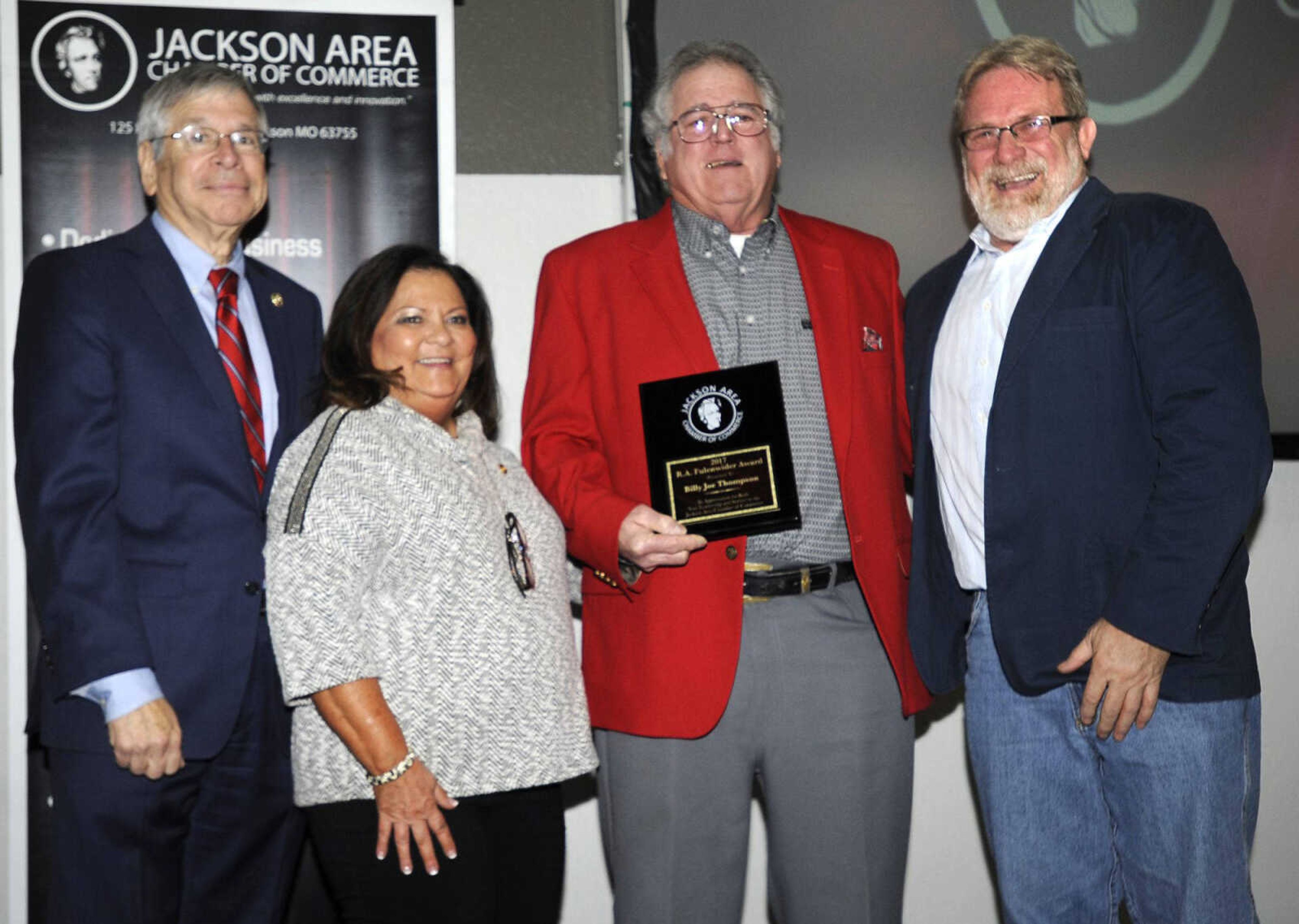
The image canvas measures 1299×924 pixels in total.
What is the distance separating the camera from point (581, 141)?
3.20 metres

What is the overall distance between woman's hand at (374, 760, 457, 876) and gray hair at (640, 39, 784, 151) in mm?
1437

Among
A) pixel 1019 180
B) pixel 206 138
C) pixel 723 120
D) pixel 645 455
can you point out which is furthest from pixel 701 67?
pixel 206 138

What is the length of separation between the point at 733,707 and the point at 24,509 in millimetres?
1422

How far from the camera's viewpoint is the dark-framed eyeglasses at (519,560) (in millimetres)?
2180

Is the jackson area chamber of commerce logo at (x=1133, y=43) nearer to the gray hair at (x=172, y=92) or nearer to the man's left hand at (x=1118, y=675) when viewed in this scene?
the man's left hand at (x=1118, y=675)

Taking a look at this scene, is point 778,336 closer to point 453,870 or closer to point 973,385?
point 973,385

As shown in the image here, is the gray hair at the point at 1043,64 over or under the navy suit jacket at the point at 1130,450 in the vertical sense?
over

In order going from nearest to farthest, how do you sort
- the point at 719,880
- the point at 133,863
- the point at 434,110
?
the point at 133,863 < the point at 719,880 < the point at 434,110

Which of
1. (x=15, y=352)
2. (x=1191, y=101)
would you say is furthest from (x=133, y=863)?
(x=1191, y=101)

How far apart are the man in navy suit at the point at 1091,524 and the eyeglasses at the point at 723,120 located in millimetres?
441

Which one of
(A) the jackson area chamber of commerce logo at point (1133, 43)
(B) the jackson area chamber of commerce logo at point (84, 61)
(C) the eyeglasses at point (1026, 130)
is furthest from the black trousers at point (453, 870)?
(A) the jackson area chamber of commerce logo at point (1133, 43)

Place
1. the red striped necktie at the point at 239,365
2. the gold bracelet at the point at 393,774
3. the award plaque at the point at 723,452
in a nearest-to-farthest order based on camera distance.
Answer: the gold bracelet at the point at 393,774 < the award plaque at the point at 723,452 < the red striped necktie at the point at 239,365

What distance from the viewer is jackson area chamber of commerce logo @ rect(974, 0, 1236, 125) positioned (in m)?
3.38

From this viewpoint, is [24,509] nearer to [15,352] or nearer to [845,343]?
[15,352]
